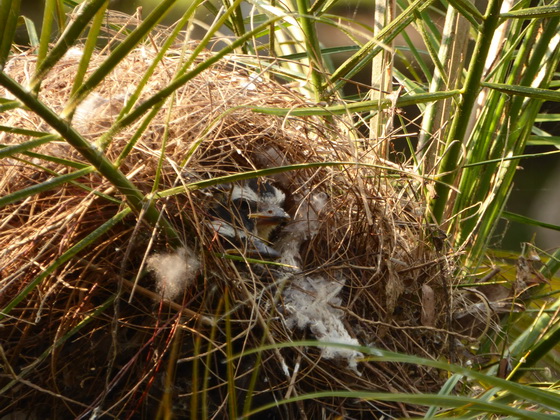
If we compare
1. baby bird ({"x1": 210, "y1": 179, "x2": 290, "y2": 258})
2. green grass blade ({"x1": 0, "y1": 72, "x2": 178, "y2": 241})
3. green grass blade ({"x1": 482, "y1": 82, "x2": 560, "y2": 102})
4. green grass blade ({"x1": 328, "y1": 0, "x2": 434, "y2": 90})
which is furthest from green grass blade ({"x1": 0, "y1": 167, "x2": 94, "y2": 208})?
green grass blade ({"x1": 482, "y1": 82, "x2": 560, "y2": 102})

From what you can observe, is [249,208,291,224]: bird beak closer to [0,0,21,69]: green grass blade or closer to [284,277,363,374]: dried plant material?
[284,277,363,374]: dried plant material

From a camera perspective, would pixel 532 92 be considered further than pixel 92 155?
Yes

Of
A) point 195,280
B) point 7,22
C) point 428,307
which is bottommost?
point 428,307

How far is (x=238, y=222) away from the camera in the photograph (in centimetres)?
60

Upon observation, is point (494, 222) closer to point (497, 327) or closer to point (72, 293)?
point (497, 327)

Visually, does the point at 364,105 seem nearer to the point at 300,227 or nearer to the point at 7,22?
the point at 300,227

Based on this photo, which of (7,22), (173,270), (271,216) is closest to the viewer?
(7,22)

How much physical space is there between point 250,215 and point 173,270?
0.11 metres

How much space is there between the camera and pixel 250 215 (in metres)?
0.61

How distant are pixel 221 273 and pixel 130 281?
0.08 meters

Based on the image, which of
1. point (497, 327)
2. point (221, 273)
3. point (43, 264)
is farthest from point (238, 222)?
point (497, 327)

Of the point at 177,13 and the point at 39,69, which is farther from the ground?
the point at 39,69

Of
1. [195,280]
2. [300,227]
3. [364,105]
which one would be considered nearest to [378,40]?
[364,105]

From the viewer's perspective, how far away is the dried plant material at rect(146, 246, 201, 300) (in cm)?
52
